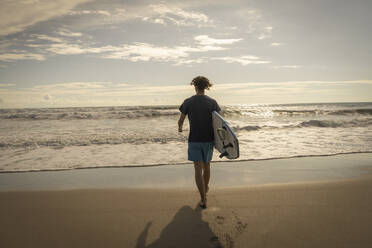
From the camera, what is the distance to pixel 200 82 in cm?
409

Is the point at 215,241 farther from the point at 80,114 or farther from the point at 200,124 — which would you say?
the point at 80,114

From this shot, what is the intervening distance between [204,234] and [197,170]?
1.13m

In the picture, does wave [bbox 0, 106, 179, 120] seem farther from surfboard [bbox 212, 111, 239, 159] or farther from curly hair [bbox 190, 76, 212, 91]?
surfboard [bbox 212, 111, 239, 159]

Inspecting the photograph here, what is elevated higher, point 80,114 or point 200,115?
point 200,115

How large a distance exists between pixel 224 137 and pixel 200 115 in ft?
1.72

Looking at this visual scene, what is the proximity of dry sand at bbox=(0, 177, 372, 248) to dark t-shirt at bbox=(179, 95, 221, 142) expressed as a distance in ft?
3.56

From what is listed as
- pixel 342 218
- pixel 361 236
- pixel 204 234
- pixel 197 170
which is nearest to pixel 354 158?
pixel 342 218

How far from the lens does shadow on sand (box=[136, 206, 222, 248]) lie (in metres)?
2.83

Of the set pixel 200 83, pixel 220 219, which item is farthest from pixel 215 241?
pixel 200 83

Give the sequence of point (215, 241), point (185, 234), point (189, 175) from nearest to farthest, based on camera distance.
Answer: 1. point (215, 241)
2. point (185, 234)
3. point (189, 175)

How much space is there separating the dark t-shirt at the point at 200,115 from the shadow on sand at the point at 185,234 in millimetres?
1196

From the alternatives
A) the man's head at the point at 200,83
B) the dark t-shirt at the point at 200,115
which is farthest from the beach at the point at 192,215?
the man's head at the point at 200,83

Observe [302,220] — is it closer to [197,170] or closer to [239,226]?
[239,226]

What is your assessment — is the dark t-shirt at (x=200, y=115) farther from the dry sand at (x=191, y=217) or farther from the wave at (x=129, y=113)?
the wave at (x=129, y=113)
